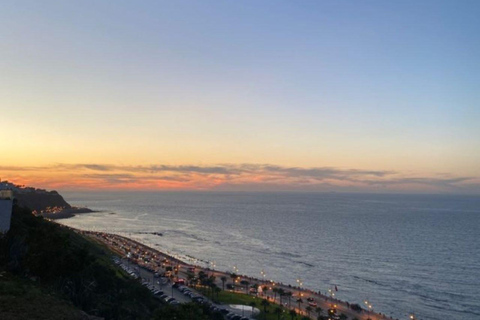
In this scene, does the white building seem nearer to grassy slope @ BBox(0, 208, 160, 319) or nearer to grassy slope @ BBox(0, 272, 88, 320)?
grassy slope @ BBox(0, 208, 160, 319)

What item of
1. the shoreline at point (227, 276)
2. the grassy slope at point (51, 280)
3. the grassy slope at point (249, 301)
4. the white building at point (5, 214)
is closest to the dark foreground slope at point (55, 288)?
the grassy slope at point (51, 280)

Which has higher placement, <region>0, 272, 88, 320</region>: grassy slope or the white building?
the white building

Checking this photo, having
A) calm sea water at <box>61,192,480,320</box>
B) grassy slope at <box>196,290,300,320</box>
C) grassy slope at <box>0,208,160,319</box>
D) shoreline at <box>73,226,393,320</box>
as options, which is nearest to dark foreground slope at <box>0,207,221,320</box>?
grassy slope at <box>0,208,160,319</box>

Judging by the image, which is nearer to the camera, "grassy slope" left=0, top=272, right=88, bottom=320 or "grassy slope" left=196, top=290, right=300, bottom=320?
"grassy slope" left=0, top=272, right=88, bottom=320

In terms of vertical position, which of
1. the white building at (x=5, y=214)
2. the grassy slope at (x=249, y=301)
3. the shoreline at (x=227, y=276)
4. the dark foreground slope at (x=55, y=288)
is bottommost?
the shoreline at (x=227, y=276)

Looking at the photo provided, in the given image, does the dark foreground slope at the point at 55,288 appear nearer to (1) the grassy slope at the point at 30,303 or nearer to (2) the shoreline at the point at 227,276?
(1) the grassy slope at the point at 30,303

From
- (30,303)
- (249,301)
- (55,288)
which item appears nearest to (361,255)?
(249,301)

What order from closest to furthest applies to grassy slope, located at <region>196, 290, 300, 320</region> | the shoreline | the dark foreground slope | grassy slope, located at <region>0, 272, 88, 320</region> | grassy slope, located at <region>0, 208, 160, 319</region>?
grassy slope, located at <region>0, 272, 88, 320</region>, the dark foreground slope, grassy slope, located at <region>0, 208, 160, 319</region>, grassy slope, located at <region>196, 290, 300, 320</region>, the shoreline

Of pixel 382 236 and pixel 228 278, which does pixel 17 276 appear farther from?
pixel 382 236

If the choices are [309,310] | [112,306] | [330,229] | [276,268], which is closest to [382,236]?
[330,229]

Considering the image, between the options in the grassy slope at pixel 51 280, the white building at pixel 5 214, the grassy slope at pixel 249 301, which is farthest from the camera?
the grassy slope at pixel 249 301
